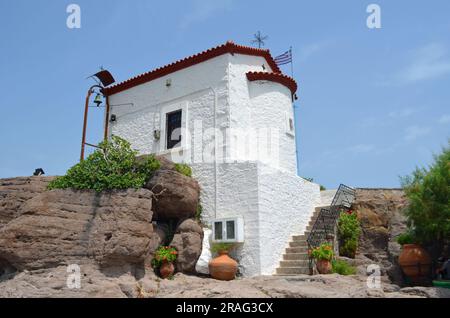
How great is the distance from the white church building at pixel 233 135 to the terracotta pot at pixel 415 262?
321 cm

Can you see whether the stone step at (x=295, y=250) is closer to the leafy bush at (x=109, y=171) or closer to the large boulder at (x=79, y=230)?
the large boulder at (x=79, y=230)

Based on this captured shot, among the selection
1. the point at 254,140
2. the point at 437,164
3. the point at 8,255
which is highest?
the point at 254,140

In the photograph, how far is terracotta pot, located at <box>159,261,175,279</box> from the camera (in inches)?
415

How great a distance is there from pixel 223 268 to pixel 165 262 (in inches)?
57.3

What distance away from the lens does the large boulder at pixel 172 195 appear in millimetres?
11234

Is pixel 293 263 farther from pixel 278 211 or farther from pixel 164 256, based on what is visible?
pixel 164 256

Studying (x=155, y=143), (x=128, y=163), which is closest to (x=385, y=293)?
(x=128, y=163)

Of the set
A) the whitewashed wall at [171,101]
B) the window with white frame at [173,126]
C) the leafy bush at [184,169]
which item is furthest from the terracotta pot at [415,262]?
the window with white frame at [173,126]

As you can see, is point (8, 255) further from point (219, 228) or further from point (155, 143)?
point (155, 143)

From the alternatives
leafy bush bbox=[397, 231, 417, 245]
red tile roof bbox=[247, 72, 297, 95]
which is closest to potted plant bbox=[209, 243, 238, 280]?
leafy bush bbox=[397, 231, 417, 245]
